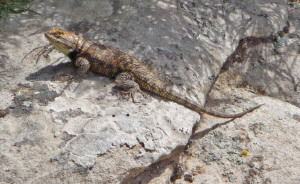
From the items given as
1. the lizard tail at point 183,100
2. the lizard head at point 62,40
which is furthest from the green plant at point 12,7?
the lizard tail at point 183,100

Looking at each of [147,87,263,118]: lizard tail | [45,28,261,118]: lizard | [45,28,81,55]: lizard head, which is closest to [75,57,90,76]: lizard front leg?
[45,28,261,118]: lizard

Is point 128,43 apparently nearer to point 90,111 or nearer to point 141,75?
point 141,75

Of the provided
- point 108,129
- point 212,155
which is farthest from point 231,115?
point 108,129

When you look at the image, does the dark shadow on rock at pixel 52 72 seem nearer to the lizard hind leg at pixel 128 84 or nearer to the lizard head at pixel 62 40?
the lizard head at pixel 62 40

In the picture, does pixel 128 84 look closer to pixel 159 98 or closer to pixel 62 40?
pixel 159 98

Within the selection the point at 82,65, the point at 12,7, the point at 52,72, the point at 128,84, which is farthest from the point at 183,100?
the point at 12,7

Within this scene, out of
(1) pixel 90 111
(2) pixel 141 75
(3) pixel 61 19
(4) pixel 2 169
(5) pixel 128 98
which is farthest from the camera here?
(3) pixel 61 19
